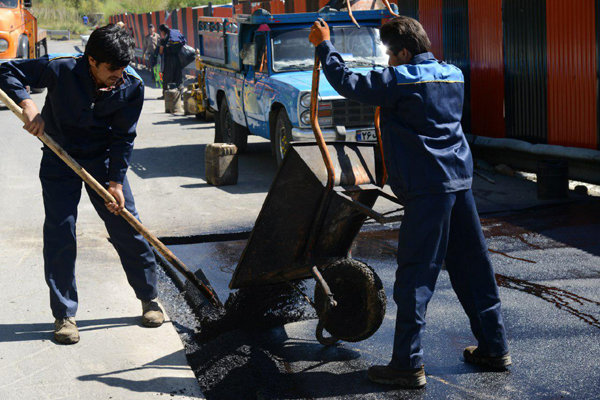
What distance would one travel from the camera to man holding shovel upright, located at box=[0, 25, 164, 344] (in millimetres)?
4637

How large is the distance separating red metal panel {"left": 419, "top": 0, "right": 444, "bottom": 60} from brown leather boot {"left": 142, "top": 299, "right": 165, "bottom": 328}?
30.9ft

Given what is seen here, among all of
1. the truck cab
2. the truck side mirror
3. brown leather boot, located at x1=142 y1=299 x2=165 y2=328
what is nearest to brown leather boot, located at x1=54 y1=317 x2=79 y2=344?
brown leather boot, located at x1=142 y1=299 x2=165 y2=328

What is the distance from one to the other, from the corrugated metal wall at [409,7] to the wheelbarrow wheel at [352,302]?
10.5m

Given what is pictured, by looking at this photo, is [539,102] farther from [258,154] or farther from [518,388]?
[518,388]

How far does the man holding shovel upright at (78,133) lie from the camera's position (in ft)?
15.2

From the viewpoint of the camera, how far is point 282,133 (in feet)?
35.8

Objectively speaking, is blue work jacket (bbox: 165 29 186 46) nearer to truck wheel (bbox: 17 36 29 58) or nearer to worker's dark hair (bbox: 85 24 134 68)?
truck wheel (bbox: 17 36 29 58)

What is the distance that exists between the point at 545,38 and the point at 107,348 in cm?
820

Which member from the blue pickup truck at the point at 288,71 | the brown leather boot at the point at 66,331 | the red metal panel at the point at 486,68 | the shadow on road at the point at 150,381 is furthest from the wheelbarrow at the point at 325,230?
the red metal panel at the point at 486,68

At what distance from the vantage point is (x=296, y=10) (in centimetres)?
2212

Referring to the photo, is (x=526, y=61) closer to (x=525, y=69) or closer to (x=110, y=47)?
(x=525, y=69)

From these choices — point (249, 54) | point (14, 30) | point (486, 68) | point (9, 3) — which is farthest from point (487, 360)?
point (9, 3)

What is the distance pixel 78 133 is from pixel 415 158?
2.10m

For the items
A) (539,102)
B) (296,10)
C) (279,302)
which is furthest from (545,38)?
(296,10)
